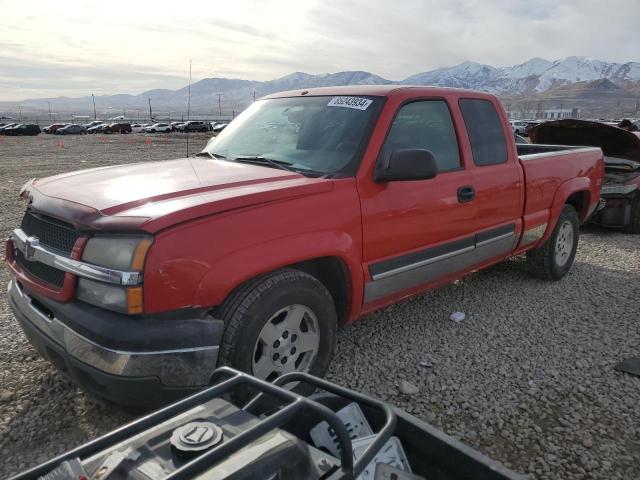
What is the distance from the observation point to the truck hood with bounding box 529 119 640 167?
7855 mm

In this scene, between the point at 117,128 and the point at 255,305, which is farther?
the point at 117,128

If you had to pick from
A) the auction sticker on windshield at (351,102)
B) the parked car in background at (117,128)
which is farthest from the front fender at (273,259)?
the parked car in background at (117,128)

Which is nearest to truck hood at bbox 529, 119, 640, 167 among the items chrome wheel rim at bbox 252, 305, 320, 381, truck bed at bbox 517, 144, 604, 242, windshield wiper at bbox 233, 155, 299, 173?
truck bed at bbox 517, 144, 604, 242

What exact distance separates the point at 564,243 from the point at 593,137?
358 centimetres

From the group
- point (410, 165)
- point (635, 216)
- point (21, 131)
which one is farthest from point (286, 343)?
point (21, 131)

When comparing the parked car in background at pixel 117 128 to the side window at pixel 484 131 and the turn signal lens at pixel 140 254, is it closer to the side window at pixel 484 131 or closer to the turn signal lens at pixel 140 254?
the side window at pixel 484 131

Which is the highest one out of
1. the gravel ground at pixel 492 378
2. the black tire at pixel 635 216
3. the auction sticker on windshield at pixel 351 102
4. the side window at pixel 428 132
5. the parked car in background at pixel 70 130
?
the auction sticker on windshield at pixel 351 102

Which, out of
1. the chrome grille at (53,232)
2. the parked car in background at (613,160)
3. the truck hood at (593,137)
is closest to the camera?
the chrome grille at (53,232)

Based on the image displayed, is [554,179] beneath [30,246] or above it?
above

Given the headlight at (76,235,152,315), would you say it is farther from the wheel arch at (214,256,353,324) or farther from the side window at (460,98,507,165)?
the side window at (460,98,507,165)

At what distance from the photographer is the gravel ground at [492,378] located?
8.86ft

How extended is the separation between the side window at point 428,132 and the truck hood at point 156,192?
2.69ft

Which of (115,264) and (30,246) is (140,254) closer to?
(115,264)

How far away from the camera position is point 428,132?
374 cm
